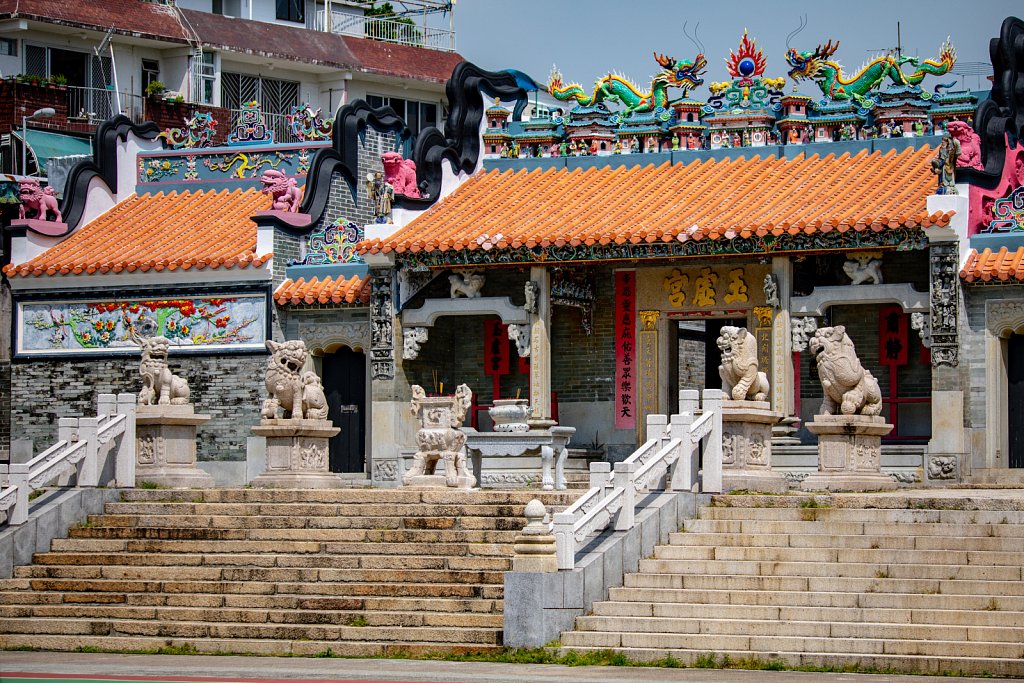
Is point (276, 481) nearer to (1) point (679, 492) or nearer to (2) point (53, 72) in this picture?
(1) point (679, 492)

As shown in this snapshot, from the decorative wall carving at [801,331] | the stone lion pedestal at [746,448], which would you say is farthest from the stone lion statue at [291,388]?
the decorative wall carving at [801,331]

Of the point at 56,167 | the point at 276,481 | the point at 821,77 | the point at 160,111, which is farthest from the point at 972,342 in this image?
the point at 160,111

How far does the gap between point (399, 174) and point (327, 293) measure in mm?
1895

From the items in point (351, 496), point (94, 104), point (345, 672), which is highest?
point (94, 104)

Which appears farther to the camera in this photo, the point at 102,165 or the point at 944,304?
the point at 102,165

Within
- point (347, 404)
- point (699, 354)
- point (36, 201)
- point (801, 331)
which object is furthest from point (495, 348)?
point (36, 201)

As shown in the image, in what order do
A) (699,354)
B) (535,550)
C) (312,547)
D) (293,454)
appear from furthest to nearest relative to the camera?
(699,354) < (293,454) < (312,547) < (535,550)

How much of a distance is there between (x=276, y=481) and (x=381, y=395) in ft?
14.9

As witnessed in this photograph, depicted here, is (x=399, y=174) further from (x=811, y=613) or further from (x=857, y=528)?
(x=811, y=613)

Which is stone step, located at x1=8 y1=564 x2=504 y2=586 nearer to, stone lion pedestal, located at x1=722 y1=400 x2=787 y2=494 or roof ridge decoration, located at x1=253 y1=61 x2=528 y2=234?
stone lion pedestal, located at x1=722 y1=400 x2=787 y2=494

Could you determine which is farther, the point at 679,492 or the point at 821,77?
the point at 821,77

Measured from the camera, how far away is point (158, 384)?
84.2ft

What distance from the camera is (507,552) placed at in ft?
69.1

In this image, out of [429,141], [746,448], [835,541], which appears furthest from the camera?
[429,141]
